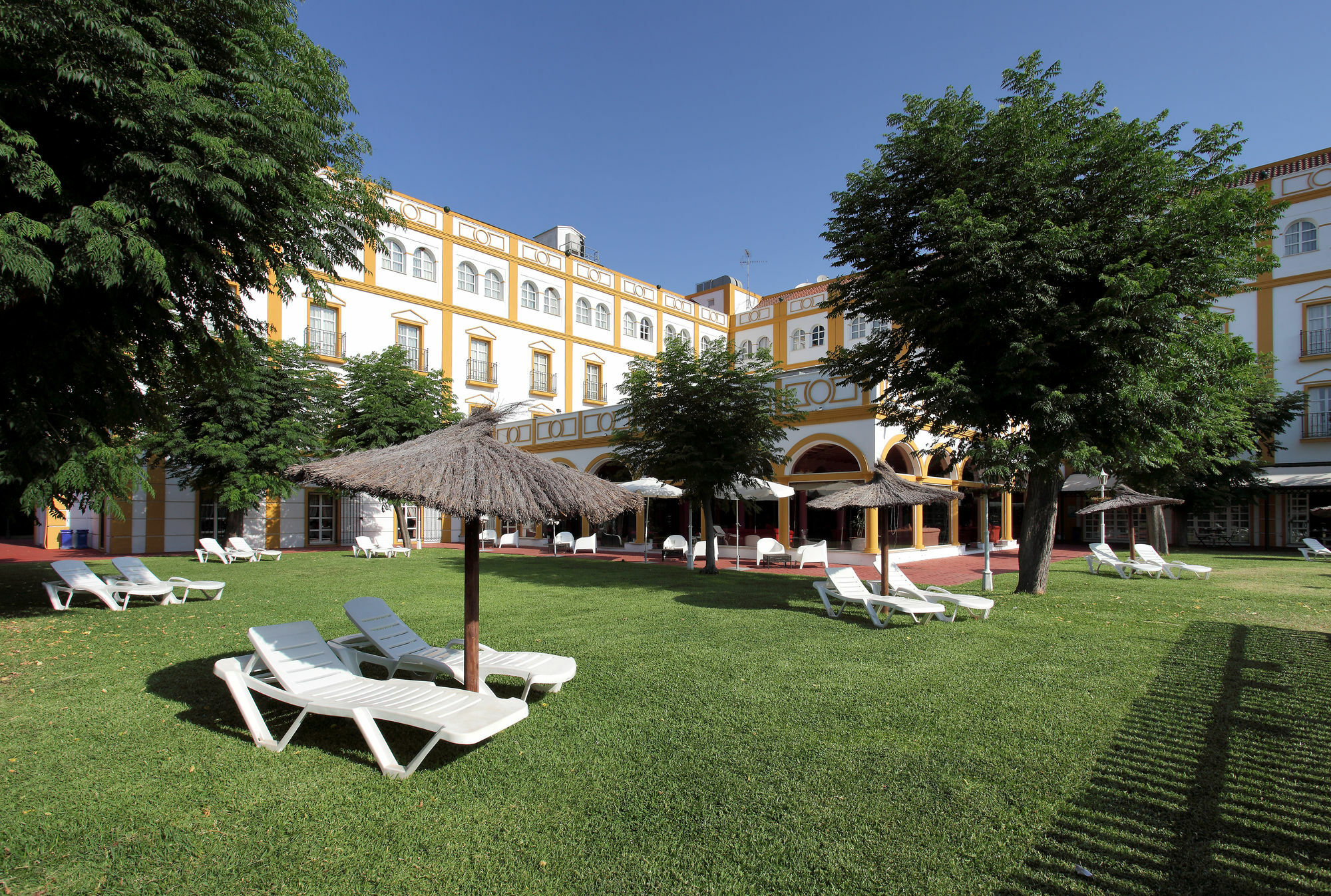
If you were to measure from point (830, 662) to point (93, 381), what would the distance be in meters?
8.02

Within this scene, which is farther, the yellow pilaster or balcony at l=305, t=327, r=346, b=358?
balcony at l=305, t=327, r=346, b=358

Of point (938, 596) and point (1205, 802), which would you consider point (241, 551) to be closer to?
point (938, 596)

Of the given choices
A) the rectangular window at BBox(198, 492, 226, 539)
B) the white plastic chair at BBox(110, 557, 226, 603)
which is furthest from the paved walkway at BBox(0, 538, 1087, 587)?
the white plastic chair at BBox(110, 557, 226, 603)

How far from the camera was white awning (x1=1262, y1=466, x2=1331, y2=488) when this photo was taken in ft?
73.3

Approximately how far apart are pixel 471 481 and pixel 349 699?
1527 millimetres

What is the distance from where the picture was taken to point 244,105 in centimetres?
612

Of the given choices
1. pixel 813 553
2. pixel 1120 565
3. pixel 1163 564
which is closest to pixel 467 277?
pixel 813 553

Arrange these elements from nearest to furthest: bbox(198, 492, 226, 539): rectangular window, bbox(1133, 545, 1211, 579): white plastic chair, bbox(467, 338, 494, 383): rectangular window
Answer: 1. bbox(1133, 545, 1211, 579): white plastic chair
2. bbox(198, 492, 226, 539): rectangular window
3. bbox(467, 338, 494, 383): rectangular window

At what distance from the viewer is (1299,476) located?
2305 cm

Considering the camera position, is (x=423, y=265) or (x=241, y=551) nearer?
(x=241, y=551)

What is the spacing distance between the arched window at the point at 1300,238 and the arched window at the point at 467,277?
1230 inches

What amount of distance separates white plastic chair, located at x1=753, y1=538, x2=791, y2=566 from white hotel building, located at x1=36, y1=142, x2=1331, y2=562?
1.86 metres

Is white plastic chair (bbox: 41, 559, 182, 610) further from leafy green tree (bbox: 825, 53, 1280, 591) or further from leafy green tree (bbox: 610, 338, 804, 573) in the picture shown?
leafy green tree (bbox: 825, 53, 1280, 591)

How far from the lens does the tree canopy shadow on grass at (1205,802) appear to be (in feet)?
9.35
